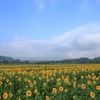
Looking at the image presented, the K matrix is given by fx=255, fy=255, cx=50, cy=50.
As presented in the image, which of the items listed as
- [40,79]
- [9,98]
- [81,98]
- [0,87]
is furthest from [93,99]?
[0,87]

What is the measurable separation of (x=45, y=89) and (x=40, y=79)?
5.38 feet

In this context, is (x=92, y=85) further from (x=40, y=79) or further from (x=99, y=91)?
(x=40, y=79)

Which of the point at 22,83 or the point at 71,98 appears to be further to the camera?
the point at 22,83

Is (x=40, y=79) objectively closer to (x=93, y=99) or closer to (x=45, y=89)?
(x=45, y=89)

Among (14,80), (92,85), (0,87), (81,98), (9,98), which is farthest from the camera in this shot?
(14,80)

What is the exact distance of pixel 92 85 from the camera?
9.52m

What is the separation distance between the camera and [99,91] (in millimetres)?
8977

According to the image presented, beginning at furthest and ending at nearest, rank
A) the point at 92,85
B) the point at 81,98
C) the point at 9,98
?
the point at 92,85, the point at 9,98, the point at 81,98

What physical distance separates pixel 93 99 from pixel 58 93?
3.75 feet

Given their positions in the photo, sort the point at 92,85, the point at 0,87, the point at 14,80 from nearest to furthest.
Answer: the point at 92,85 < the point at 0,87 < the point at 14,80

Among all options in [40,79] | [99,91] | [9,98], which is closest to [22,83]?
[40,79]

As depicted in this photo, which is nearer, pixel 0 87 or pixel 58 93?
pixel 58 93

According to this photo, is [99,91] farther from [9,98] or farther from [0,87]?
[0,87]

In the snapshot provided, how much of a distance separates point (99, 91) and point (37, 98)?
7.41 feet
